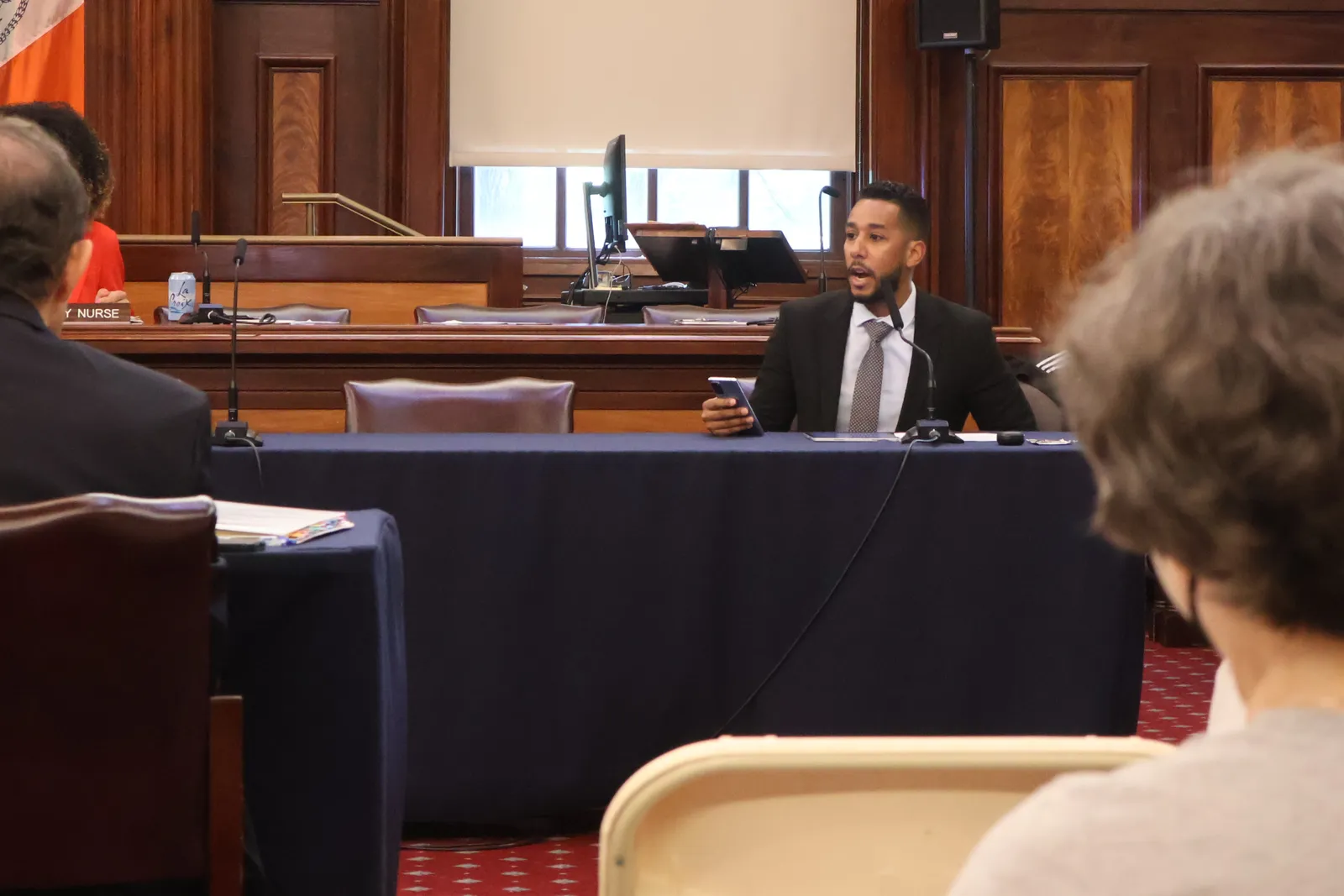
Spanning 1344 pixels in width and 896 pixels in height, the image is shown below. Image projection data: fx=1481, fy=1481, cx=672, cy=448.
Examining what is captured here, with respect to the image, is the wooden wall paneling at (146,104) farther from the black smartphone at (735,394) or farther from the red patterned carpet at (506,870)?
the red patterned carpet at (506,870)

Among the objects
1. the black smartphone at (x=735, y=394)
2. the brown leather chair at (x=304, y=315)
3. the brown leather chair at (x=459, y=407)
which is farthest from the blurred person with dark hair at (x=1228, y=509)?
the brown leather chair at (x=304, y=315)

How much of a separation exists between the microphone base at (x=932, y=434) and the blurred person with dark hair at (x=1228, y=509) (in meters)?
2.09

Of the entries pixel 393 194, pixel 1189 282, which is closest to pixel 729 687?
pixel 1189 282

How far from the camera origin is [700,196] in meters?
8.16

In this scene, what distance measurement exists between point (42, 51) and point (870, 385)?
5.77 m

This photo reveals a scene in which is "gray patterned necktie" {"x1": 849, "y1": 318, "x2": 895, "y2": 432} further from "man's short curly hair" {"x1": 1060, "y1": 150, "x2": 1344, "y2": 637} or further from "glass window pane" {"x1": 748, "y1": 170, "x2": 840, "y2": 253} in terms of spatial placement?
"glass window pane" {"x1": 748, "y1": 170, "x2": 840, "y2": 253}

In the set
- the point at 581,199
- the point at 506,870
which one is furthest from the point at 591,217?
the point at 506,870

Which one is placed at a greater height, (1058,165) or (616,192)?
(1058,165)

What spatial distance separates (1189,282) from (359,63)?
25.5 ft

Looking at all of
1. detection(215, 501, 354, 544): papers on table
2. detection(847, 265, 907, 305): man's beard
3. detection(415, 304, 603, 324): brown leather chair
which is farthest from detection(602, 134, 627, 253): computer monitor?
detection(215, 501, 354, 544): papers on table

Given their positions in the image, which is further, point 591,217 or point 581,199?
point 581,199

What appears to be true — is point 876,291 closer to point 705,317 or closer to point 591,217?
point 705,317

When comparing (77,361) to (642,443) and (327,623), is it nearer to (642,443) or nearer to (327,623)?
(327,623)

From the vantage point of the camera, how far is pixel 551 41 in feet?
25.9
